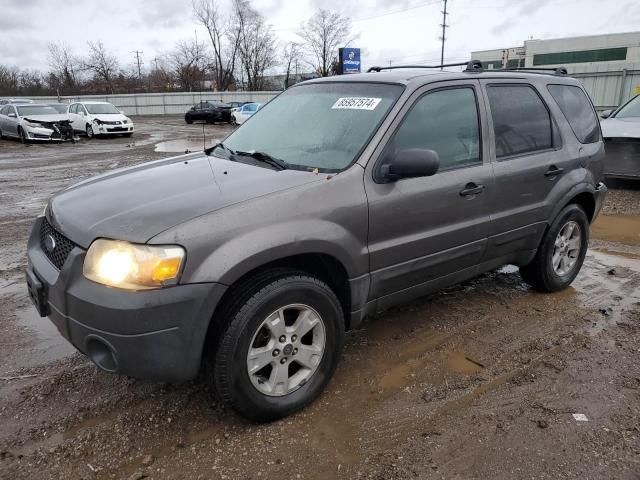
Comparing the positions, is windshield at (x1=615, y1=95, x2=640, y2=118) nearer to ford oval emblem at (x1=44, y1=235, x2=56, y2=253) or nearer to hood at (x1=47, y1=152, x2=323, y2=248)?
Answer: hood at (x1=47, y1=152, x2=323, y2=248)

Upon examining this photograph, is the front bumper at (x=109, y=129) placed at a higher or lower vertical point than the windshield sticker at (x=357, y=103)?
lower

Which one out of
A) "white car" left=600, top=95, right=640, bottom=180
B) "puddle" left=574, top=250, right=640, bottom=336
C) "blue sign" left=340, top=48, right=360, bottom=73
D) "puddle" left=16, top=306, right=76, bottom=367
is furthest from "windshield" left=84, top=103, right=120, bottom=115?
"puddle" left=574, top=250, right=640, bottom=336

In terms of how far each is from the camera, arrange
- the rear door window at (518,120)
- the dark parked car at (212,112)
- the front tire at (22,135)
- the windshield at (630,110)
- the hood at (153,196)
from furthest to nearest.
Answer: the dark parked car at (212,112) < the front tire at (22,135) < the windshield at (630,110) < the rear door window at (518,120) < the hood at (153,196)

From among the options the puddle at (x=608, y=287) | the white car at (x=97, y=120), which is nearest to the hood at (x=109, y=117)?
the white car at (x=97, y=120)

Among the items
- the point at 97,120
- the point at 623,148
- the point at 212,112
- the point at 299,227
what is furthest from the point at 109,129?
the point at 299,227

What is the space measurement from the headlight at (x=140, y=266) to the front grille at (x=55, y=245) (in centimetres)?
34

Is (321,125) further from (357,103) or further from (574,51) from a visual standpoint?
(574,51)

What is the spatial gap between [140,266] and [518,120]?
10.1 feet

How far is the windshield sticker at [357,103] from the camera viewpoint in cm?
329

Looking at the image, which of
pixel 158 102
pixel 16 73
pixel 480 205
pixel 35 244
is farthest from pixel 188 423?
pixel 16 73

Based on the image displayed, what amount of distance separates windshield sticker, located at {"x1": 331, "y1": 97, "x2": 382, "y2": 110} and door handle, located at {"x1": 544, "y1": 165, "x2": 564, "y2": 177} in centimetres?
170

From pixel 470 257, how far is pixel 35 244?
290 cm

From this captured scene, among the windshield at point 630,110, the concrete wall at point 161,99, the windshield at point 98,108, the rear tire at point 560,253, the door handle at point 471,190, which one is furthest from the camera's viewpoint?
the concrete wall at point 161,99

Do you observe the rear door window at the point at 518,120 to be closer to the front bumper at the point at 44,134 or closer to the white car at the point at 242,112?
the front bumper at the point at 44,134
